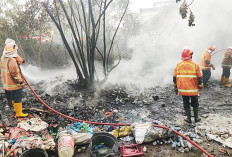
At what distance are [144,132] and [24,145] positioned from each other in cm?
224

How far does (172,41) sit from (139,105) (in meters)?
8.75

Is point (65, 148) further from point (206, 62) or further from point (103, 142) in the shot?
point (206, 62)

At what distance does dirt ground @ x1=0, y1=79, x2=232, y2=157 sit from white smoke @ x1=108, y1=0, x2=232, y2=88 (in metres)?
1.35

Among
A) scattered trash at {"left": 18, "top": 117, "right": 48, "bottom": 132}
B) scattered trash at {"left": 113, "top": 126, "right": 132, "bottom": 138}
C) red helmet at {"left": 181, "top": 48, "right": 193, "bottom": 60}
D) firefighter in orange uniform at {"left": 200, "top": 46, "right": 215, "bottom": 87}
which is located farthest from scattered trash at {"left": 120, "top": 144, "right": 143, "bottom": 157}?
firefighter in orange uniform at {"left": 200, "top": 46, "right": 215, "bottom": 87}

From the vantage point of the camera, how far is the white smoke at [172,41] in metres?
8.12

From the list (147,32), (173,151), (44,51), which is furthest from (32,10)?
(147,32)

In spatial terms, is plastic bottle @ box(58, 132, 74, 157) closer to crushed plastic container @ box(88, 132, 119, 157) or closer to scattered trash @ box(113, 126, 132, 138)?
crushed plastic container @ box(88, 132, 119, 157)

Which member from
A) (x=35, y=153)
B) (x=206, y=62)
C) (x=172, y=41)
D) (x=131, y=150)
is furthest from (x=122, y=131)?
(x=172, y=41)

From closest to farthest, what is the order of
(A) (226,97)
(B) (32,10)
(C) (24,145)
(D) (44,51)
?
(C) (24,145) → (A) (226,97) → (B) (32,10) → (D) (44,51)

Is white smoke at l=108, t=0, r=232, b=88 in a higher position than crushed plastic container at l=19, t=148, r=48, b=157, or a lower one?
higher

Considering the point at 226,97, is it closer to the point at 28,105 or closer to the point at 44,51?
the point at 28,105

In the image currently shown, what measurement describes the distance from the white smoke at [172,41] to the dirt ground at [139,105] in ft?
4.42

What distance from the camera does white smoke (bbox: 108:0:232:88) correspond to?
8125 millimetres

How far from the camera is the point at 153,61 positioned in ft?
38.2
